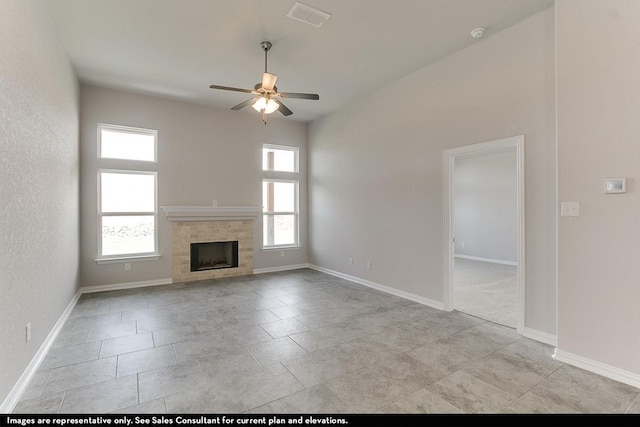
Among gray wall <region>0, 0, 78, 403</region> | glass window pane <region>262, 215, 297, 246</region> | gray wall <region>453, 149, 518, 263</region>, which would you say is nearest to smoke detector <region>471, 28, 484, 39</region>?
gray wall <region>453, 149, 518, 263</region>

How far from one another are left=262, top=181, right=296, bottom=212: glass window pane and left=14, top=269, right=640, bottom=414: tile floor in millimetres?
2943

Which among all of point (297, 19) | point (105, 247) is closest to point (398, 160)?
point (297, 19)

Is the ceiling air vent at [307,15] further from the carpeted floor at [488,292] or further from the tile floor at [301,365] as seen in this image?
the carpeted floor at [488,292]

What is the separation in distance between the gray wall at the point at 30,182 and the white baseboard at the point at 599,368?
4.25 m

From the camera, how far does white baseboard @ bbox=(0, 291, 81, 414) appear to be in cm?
207

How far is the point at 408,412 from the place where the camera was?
6.73ft

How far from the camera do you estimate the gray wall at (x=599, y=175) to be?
7.93 ft

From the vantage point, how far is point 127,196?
5461 millimetres

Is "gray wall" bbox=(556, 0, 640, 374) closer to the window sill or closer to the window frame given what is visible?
the window frame

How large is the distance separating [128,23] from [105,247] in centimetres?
360

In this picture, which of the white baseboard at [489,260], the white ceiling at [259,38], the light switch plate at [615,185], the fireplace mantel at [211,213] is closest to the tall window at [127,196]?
the fireplace mantel at [211,213]

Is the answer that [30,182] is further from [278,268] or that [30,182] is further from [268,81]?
[278,268]

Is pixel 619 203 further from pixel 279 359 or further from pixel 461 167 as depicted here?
pixel 461 167

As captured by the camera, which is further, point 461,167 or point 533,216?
point 461,167
